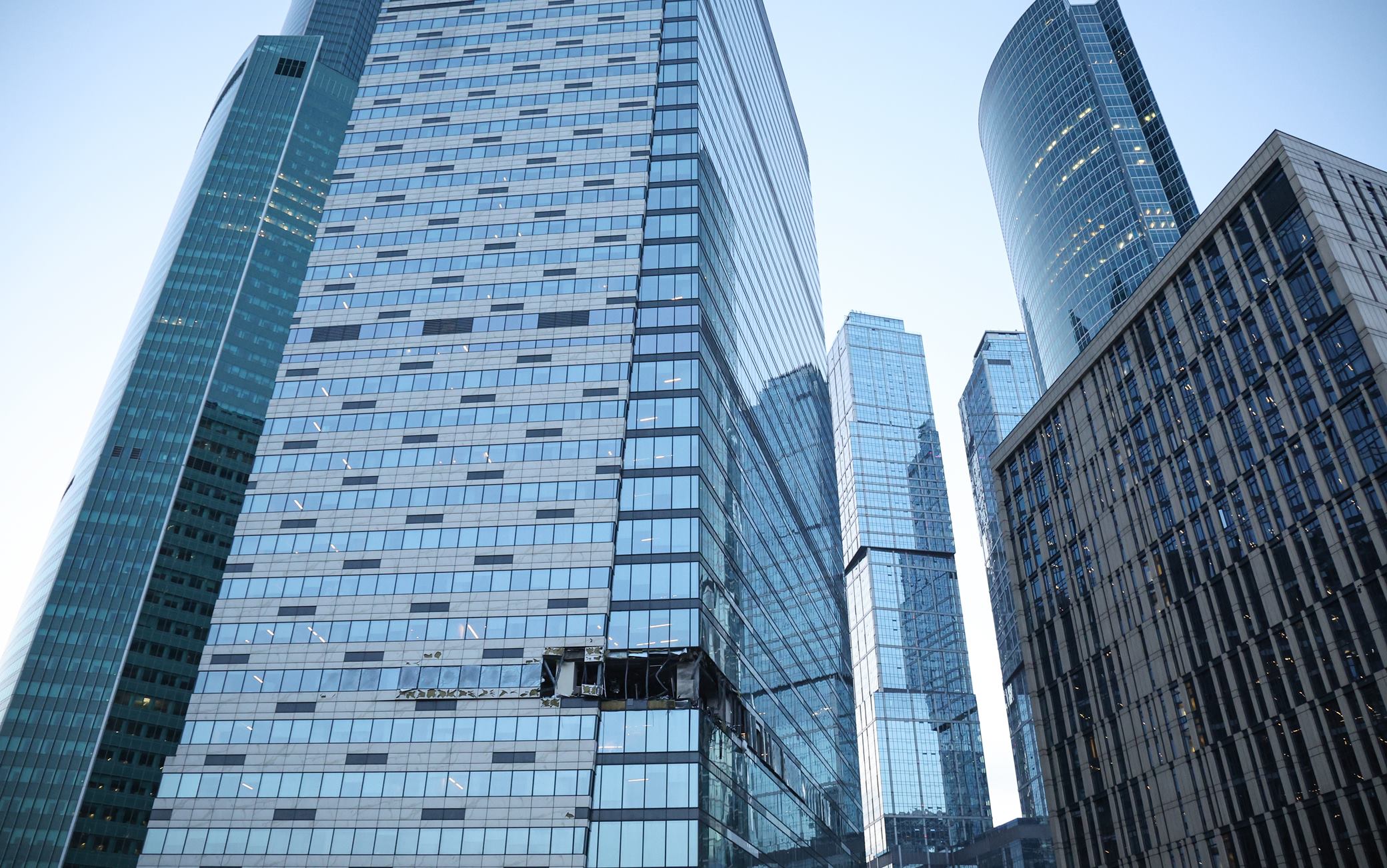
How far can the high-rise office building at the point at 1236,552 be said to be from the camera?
7369cm

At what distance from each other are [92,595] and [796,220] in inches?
5281

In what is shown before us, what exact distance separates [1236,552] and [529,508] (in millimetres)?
58647

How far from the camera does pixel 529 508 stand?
9362 centimetres

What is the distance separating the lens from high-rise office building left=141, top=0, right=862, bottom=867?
81.0m

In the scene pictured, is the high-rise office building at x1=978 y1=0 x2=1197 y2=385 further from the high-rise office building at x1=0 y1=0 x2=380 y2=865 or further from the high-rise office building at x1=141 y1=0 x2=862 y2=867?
the high-rise office building at x1=0 y1=0 x2=380 y2=865

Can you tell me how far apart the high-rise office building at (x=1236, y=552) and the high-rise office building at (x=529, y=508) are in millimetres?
31697

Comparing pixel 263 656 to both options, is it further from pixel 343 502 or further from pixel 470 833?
pixel 470 833

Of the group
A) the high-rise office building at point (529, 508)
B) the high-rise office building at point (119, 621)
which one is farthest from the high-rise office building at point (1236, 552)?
the high-rise office building at point (119, 621)

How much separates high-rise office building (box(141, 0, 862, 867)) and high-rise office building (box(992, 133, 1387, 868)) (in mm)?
31697

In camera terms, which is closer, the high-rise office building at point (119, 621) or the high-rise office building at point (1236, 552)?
the high-rise office building at point (1236, 552)

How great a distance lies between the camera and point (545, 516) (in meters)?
92.8

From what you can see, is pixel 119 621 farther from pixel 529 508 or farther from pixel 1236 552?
pixel 1236 552

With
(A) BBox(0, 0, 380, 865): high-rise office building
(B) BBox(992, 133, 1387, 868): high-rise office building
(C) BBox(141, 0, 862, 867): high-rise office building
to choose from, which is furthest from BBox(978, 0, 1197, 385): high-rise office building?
(A) BBox(0, 0, 380, 865): high-rise office building

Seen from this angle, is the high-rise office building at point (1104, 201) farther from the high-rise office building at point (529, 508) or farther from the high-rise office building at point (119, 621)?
the high-rise office building at point (119, 621)
